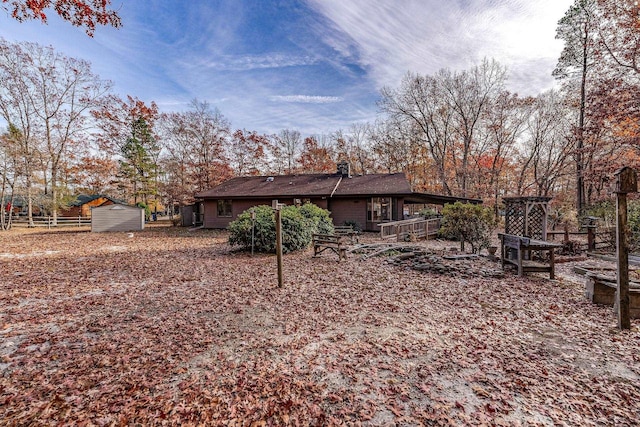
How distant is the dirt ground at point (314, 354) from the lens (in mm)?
2531

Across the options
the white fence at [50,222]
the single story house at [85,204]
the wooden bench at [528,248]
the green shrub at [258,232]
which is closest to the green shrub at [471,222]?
the wooden bench at [528,248]

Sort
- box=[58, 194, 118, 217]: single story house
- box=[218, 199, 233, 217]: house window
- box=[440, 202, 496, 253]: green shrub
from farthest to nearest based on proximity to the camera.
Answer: box=[58, 194, 118, 217]: single story house < box=[218, 199, 233, 217]: house window < box=[440, 202, 496, 253]: green shrub

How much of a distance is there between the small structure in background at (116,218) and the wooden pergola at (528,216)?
23.2 m

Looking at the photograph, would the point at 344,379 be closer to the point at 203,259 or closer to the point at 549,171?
the point at 203,259

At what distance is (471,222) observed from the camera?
9.72 m

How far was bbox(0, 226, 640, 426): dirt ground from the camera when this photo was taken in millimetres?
2531

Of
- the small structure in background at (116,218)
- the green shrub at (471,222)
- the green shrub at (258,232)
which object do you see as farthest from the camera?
the small structure in background at (116,218)

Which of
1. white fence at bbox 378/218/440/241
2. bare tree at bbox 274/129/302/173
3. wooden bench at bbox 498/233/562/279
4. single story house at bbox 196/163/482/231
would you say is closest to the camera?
wooden bench at bbox 498/233/562/279

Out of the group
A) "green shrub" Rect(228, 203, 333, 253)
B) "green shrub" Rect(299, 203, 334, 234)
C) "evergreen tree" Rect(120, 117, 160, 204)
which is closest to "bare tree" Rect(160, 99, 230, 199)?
"evergreen tree" Rect(120, 117, 160, 204)

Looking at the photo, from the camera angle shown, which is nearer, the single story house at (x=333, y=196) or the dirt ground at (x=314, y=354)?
the dirt ground at (x=314, y=354)

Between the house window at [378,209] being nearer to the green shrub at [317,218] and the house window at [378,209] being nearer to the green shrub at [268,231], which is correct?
the green shrub at [317,218]

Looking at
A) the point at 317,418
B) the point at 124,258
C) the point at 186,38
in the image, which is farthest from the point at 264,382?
the point at 186,38

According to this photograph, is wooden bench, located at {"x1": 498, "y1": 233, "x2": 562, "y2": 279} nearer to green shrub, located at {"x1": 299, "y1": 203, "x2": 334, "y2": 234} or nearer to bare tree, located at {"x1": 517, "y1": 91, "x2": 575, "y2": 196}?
green shrub, located at {"x1": 299, "y1": 203, "x2": 334, "y2": 234}

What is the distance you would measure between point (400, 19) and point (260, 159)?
2694cm
